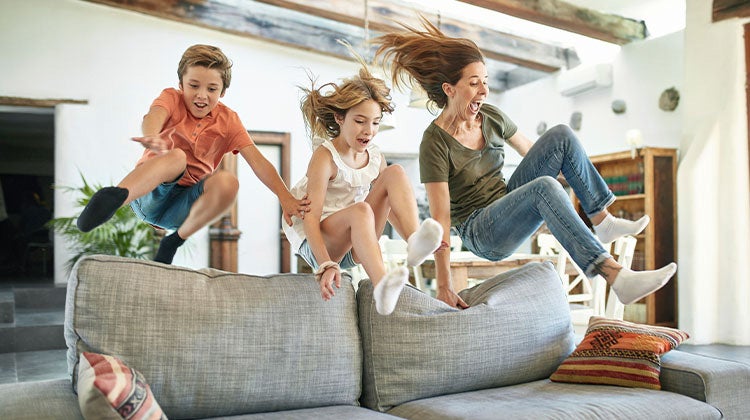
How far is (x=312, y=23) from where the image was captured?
8.13m

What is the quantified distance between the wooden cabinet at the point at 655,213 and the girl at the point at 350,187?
14.7 ft

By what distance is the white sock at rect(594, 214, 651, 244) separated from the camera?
→ 8.36ft

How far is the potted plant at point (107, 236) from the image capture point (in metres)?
6.54

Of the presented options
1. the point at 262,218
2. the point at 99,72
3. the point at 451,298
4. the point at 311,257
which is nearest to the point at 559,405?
the point at 451,298

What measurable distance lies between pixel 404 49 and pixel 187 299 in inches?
57.0

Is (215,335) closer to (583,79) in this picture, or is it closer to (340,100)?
(340,100)

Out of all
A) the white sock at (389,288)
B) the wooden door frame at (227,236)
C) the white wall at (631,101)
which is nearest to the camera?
the white sock at (389,288)

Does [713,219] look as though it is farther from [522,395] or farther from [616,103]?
[522,395]

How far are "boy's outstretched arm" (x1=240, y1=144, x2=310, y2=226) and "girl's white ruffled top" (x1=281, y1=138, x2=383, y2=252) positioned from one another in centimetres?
6

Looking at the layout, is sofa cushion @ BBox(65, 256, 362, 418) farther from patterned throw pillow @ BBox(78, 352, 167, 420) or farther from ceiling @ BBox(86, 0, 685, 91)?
ceiling @ BBox(86, 0, 685, 91)

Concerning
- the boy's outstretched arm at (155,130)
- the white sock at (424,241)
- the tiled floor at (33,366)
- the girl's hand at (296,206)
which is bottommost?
the tiled floor at (33,366)

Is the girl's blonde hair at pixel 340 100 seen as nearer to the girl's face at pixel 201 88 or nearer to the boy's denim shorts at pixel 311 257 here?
the girl's face at pixel 201 88

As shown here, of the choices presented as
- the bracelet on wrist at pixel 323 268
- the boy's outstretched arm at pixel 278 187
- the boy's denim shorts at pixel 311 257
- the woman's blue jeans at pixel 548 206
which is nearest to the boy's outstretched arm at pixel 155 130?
the boy's outstretched arm at pixel 278 187

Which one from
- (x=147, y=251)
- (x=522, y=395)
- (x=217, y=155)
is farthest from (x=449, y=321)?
(x=147, y=251)
